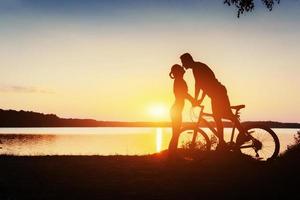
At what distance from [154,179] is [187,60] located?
338cm

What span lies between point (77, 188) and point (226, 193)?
2.94m

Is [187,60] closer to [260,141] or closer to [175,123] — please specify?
[175,123]

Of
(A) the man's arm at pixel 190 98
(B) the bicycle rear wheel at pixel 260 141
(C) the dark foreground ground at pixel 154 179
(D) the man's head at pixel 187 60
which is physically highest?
(D) the man's head at pixel 187 60

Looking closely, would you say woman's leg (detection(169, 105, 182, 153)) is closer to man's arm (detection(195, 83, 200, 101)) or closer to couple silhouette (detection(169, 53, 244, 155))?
couple silhouette (detection(169, 53, 244, 155))

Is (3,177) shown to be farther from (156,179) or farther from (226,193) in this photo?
(226,193)

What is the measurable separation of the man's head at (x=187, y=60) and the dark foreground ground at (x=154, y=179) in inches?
95.3

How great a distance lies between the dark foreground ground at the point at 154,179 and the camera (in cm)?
942

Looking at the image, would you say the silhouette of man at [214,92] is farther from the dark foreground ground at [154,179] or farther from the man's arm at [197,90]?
the dark foreground ground at [154,179]

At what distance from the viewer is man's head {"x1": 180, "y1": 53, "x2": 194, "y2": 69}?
13.0 metres

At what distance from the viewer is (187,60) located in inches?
512

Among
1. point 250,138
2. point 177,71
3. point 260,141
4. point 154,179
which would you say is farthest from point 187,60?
point 154,179

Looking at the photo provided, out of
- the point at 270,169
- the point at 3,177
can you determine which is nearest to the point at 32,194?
the point at 3,177

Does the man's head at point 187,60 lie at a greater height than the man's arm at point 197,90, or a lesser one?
greater

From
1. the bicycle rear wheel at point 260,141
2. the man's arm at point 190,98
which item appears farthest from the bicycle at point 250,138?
the man's arm at point 190,98
